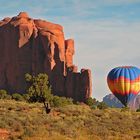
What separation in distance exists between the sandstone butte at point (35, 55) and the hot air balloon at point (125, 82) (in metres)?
30.4

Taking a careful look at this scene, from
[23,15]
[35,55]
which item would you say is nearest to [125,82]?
[35,55]

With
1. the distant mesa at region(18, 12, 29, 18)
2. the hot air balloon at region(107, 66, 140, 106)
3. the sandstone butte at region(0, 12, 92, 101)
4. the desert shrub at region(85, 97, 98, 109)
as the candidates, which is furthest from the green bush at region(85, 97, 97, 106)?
the distant mesa at region(18, 12, 29, 18)

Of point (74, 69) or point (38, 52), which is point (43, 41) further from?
point (74, 69)

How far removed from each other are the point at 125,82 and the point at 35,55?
155ft

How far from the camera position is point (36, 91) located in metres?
54.9

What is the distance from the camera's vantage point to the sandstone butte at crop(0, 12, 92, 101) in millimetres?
113594

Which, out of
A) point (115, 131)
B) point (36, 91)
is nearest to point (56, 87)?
point (36, 91)

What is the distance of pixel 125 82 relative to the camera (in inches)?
3081

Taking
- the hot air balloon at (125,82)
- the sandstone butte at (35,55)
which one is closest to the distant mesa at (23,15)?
the sandstone butte at (35,55)

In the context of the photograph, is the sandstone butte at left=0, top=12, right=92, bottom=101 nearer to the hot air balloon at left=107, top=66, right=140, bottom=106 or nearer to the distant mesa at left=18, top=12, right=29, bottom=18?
the distant mesa at left=18, top=12, right=29, bottom=18

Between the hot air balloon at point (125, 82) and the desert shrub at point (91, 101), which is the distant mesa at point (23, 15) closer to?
the desert shrub at point (91, 101)

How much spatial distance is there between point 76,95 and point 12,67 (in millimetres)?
20516

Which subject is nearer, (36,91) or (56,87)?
(36,91)

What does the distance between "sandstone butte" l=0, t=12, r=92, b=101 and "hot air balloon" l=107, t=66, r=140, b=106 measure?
30430 mm
